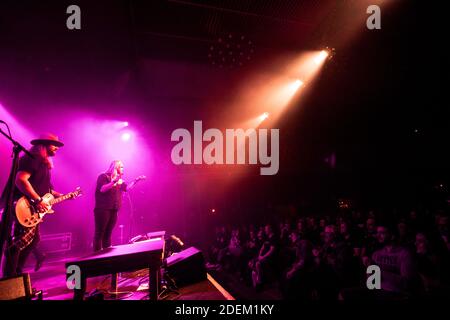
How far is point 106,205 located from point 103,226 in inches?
9.3

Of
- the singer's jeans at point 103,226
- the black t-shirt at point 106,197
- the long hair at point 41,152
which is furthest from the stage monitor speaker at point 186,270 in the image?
the long hair at point 41,152

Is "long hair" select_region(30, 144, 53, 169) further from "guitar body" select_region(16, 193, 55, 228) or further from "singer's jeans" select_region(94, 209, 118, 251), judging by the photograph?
"singer's jeans" select_region(94, 209, 118, 251)

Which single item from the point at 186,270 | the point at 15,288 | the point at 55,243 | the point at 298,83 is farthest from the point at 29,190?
the point at 298,83

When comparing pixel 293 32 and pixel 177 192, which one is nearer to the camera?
pixel 293 32

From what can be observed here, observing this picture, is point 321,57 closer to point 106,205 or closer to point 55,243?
point 106,205

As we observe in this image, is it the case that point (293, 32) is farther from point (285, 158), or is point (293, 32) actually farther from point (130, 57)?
point (285, 158)

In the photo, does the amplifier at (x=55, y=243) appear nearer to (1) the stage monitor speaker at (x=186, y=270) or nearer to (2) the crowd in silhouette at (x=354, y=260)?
(2) the crowd in silhouette at (x=354, y=260)

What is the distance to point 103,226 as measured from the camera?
279 centimetres

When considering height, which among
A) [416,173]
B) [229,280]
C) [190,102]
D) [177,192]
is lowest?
[229,280]

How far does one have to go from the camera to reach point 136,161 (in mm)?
7176

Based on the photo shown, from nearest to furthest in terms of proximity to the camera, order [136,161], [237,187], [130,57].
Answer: [130,57]
[136,161]
[237,187]

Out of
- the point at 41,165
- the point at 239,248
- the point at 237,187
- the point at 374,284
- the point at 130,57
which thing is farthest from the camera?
the point at 237,187

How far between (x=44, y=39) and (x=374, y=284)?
563 centimetres

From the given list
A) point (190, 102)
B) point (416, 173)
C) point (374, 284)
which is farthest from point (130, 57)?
point (416, 173)
